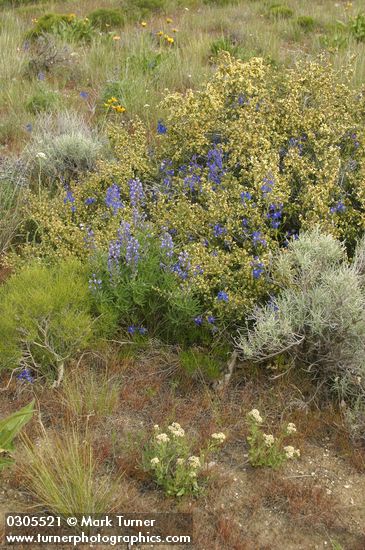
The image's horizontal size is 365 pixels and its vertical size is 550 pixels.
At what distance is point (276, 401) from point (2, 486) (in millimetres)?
1425

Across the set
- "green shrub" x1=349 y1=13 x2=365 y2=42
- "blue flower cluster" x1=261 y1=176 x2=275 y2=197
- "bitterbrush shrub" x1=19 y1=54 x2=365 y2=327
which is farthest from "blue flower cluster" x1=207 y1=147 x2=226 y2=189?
"green shrub" x1=349 y1=13 x2=365 y2=42

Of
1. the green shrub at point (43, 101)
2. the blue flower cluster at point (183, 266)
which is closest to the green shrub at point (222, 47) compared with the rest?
the green shrub at point (43, 101)

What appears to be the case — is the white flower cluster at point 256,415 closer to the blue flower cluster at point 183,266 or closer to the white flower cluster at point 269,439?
the white flower cluster at point 269,439

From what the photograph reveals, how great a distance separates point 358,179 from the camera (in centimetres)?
412

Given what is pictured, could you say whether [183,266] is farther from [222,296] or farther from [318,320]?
[318,320]

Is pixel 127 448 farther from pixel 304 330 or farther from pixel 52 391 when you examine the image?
pixel 304 330

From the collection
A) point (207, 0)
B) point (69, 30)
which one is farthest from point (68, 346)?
point (207, 0)

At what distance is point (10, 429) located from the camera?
2943 millimetres

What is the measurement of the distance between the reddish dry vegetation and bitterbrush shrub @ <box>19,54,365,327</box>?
1.63 ft

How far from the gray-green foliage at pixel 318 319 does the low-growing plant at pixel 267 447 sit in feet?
1.21

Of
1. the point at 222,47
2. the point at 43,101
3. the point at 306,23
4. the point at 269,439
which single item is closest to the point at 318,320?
the point at 269,439

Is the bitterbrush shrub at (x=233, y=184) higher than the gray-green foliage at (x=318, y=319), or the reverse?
the bitterbrush shrub at (x=233, y=184)

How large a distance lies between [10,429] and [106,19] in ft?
30.4

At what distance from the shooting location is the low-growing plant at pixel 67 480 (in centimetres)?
267
